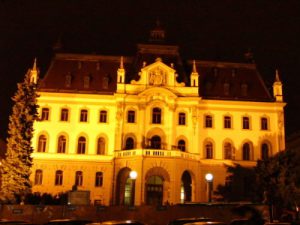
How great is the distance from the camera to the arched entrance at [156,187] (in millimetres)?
51125

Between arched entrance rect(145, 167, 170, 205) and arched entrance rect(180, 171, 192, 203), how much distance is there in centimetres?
286

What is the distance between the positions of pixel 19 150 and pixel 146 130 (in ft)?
61.1

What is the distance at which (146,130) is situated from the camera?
178ft

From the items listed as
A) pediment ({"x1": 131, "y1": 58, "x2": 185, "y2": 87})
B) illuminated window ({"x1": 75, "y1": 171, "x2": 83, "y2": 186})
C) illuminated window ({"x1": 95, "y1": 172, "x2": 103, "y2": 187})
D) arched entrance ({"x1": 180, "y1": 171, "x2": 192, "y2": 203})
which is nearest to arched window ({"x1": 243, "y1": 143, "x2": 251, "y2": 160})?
arched entrance ({"x1": 180, "y1": 171, "x2": 192, "y2": 203})

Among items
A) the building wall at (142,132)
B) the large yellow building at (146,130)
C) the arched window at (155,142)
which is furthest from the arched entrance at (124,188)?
the arched window at (155,142)

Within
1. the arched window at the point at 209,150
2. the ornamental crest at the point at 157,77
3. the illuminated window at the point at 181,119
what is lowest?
the arched window at the point at 209,150

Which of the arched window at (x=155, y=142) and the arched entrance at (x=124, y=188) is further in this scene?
the arched window at (x=155, y=142)

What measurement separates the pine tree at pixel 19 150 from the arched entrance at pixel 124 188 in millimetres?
15145

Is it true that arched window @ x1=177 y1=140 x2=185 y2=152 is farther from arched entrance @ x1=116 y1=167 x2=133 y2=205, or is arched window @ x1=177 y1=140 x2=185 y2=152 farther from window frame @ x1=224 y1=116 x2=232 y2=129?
arched entrance @ x1=116 y1=167 x2=133 y2=205

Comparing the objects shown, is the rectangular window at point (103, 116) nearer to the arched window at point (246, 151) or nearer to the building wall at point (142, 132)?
the building wall at point (142, 132)

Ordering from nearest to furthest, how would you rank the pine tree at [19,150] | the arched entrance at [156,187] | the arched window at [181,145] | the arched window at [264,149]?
1. the pine tree at [19,150]
2. the arched entrance at [156,187]
3. the arched window at [181,145]
4. the arched window at [264,149]

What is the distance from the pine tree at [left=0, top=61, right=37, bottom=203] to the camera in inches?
1516

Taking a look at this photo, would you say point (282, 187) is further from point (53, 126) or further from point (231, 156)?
point (53, 126)

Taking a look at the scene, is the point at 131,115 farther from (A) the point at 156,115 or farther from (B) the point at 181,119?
(B) the point at 181,119
